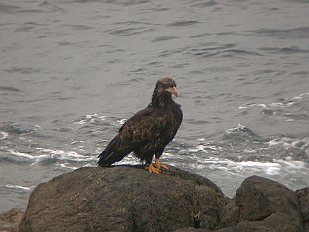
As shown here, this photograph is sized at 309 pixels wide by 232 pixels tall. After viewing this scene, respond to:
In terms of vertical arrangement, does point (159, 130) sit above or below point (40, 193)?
above

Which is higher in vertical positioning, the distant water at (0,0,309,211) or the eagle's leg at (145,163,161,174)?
the eagle's leg at (145,163,161,174)

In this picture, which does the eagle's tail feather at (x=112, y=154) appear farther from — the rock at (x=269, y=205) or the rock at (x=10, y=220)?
the rock at (x=269, y=205)

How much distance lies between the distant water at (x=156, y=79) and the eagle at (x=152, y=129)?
3.47 m

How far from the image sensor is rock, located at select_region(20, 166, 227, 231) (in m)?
7.82

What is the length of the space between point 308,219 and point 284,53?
47.6ft

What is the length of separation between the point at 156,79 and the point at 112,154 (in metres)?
11.3

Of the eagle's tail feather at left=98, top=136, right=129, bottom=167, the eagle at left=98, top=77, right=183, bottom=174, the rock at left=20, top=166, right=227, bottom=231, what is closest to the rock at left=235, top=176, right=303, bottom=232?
the rock at left=20, top=166, right=227, bottom=231

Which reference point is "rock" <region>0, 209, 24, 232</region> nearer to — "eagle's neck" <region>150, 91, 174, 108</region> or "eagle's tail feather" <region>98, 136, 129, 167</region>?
"eagle's tail feather" <region>98, 136, 129, 167</region>

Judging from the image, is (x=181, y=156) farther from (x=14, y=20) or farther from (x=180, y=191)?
(x=14, y=20)

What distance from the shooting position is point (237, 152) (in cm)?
1431

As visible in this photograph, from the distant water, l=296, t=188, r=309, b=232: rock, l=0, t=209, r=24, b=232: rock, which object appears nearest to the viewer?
l=296, t=188, r=309, b=232: rock

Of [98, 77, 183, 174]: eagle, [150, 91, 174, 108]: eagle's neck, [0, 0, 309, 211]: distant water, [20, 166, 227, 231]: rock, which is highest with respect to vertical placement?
[150, 91, 174, 108]: eagle's neck

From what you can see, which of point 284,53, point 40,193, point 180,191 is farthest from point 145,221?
point 284,53

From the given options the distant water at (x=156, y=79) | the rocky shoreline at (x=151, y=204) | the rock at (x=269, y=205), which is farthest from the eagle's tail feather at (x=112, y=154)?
the distant water at (x=156, y=79)
